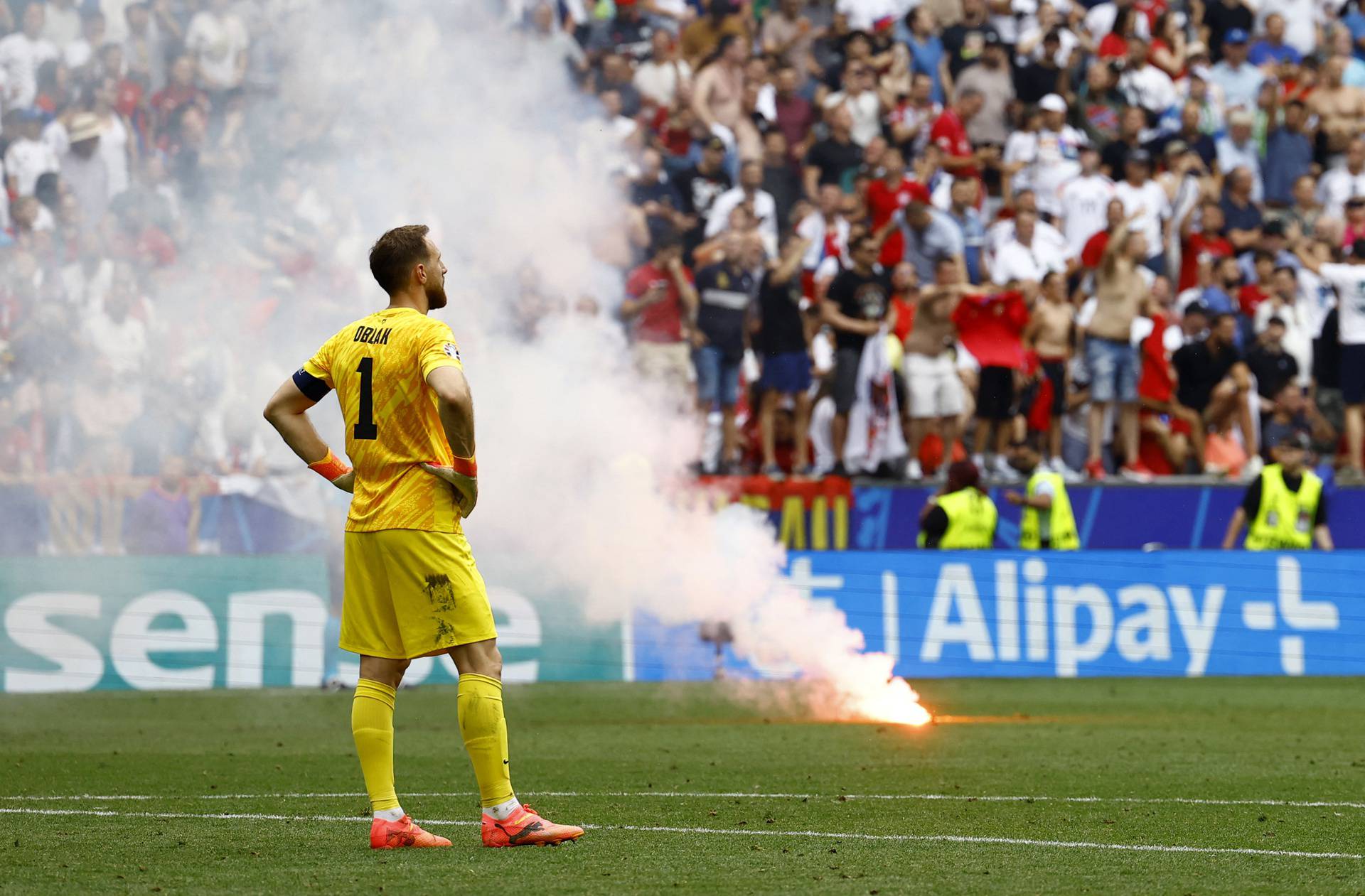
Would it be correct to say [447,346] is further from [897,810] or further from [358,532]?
[897,810]

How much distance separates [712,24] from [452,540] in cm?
1222

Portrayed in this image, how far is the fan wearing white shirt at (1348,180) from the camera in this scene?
743 inches

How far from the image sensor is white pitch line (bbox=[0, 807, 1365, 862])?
20.7 feet

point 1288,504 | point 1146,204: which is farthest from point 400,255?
point 1146,204

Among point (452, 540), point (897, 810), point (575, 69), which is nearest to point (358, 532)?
point (452, 540)

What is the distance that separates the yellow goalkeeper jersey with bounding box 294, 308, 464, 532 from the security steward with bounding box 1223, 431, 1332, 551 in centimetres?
1039

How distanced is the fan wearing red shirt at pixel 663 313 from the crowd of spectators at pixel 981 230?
26 mm

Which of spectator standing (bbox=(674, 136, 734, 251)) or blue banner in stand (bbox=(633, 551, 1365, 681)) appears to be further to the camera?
spectator standing (bbox=(674, 136, 734, 251))

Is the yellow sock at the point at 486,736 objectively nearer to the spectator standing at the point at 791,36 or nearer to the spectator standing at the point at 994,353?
the spectator standing at the point at 994,353

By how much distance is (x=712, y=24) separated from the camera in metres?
17.8

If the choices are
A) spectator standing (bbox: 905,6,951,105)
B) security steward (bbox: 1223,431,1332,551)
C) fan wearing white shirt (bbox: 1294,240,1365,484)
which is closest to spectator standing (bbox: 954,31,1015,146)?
spectator standing (bbox: 905,6,951,105)

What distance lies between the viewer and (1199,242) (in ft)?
60.4

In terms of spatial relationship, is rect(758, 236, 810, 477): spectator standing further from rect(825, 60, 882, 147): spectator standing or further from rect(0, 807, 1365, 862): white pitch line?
rect(0, 807, 1365, 862): white pitch line

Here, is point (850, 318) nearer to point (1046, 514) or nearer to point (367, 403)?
point (1046, 514)
